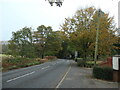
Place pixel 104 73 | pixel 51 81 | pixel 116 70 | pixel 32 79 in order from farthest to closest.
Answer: pixel 104 73 → pixel 32 79 → pixel 116 70 → pixel 51 81

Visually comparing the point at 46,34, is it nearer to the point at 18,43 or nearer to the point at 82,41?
the point at 18,43

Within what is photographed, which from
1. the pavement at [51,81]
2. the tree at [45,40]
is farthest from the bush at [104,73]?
the tree at [45,40]

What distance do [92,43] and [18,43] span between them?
1711 cm

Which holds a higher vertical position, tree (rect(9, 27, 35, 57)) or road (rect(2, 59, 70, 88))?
tree (rect(9, 27, 35, 57))

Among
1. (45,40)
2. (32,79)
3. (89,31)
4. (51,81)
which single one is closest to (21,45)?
(89,31)

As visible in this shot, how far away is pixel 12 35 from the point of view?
145 feet

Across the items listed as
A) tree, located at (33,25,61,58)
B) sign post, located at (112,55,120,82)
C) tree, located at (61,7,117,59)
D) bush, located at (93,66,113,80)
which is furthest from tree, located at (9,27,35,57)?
sign post, located at (112,55,120,82)

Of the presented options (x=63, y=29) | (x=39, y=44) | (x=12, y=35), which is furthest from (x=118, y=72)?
(x=39, y=44)

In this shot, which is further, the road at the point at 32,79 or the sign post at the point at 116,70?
the sign post at the point at 116,70

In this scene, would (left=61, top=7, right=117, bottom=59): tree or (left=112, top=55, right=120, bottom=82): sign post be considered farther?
(left=61, top=7, right=117, bottom=59): tree

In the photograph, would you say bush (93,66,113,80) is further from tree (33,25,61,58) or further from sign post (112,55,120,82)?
tree (33,25,61,58)

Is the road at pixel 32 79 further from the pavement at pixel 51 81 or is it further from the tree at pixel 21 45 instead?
the tree at pixel 21 45

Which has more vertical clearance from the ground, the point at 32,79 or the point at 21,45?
the point at 21,45

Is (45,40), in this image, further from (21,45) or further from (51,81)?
(51,81)
